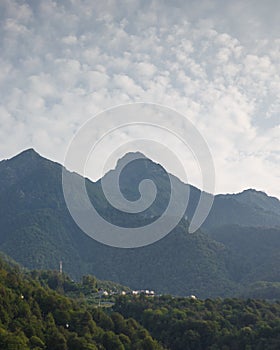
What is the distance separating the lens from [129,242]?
92500 mm

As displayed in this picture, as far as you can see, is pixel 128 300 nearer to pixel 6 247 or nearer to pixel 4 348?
pixel 4 348

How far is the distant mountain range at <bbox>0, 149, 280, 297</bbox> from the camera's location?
261 ft

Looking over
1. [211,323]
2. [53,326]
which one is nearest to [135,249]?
[211,323]

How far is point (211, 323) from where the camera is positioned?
93.4 feet

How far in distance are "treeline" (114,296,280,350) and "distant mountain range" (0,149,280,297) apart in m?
26.5

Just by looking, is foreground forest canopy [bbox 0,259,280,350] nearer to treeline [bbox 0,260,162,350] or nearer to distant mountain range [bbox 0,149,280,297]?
treeline [bbox 0,260,162,350]

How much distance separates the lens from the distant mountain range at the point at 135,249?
7956cm

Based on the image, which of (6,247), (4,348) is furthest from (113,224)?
(4,348)

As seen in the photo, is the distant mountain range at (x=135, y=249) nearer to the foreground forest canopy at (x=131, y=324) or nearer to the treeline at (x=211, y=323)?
the treeline at (x=211, y=323)

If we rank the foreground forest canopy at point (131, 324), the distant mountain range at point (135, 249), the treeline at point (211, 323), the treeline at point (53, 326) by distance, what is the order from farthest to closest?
the distant mountain range at point (135, 249)
the treeline at point (211, 323)
the foreground forest canopy at point (131, 324)
the treeline at point (53, 326)

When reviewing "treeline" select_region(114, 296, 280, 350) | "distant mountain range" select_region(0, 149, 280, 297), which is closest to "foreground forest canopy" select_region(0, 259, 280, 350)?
"treeline" select_region(114, 296, 280, 350)

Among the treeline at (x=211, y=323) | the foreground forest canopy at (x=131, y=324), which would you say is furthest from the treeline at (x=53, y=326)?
the treeline at (x=211, y=323)

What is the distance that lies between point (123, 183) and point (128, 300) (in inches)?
4363

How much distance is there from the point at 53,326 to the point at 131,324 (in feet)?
20.7
